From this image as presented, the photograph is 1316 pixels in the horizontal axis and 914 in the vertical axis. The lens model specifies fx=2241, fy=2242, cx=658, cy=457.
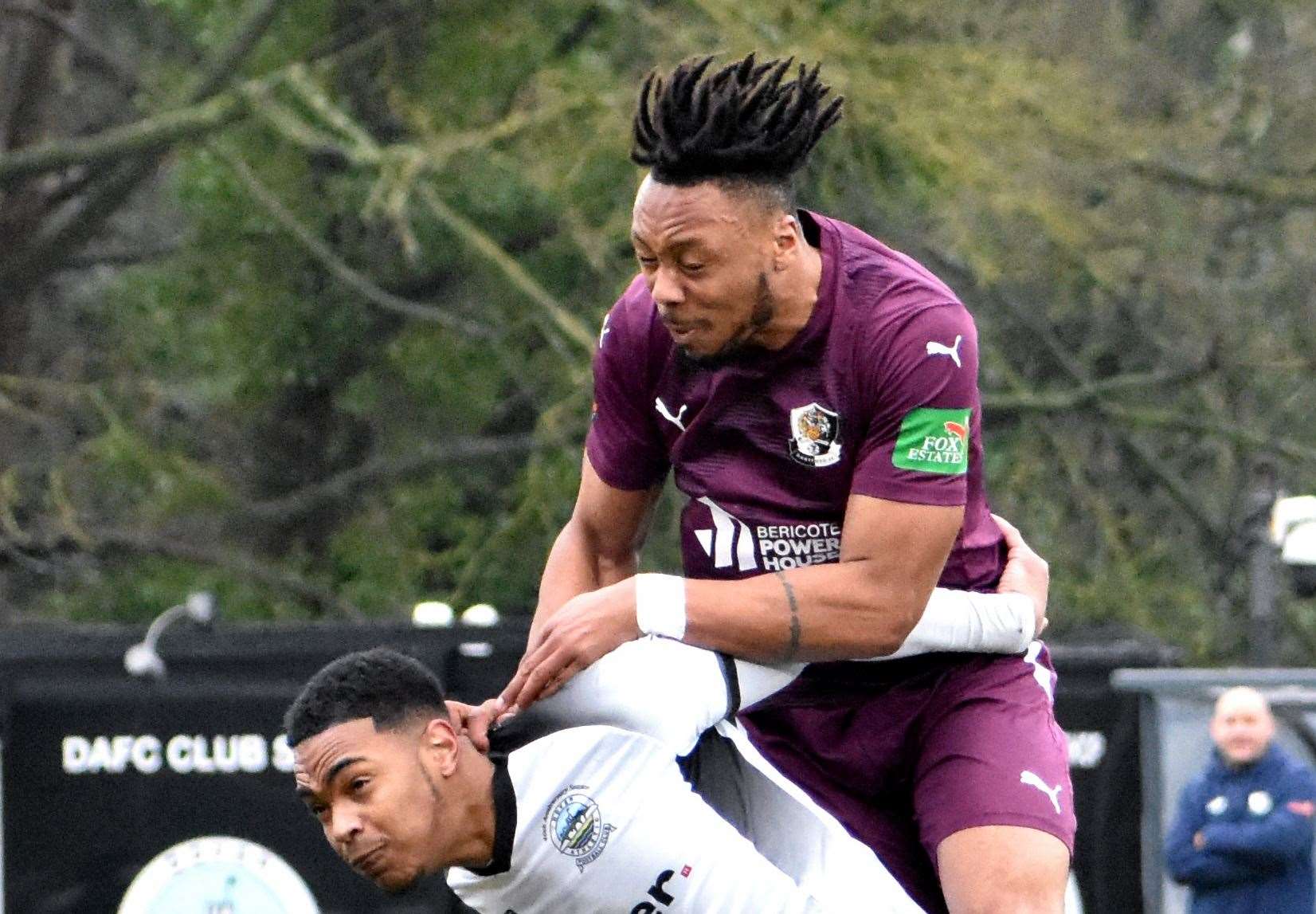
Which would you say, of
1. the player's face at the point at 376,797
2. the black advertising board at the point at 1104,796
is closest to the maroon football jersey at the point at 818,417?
Result: the player's face at the point at 376,797

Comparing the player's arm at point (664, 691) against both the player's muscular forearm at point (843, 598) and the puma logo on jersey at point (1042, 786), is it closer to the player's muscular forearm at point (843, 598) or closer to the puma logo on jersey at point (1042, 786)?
the player's muscular forearm at point (843, 598)

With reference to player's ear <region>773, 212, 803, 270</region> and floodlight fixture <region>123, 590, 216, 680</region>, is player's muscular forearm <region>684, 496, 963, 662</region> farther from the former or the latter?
floodlight fixture <region>123, 590, 216, 680</region>

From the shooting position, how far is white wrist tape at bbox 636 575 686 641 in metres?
3.54

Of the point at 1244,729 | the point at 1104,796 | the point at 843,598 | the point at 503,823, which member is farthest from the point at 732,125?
the point at 1104,796

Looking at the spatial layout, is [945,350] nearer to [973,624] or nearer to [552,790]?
[973,624]

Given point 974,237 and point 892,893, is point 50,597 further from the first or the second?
point 892,893

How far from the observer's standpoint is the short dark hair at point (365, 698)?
3.51m

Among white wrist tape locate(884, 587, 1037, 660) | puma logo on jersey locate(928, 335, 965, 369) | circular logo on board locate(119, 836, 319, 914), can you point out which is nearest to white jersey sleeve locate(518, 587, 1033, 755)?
white wrist tape locate(884, 587, 1037, 660)

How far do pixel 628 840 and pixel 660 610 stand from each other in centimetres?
37

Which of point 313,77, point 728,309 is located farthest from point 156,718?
point 313,77

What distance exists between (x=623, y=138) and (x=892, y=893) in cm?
866

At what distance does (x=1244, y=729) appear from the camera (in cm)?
601

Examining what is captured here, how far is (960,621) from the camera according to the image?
3.83 meters

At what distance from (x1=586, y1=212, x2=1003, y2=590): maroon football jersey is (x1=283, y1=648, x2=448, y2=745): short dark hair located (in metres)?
0.64
